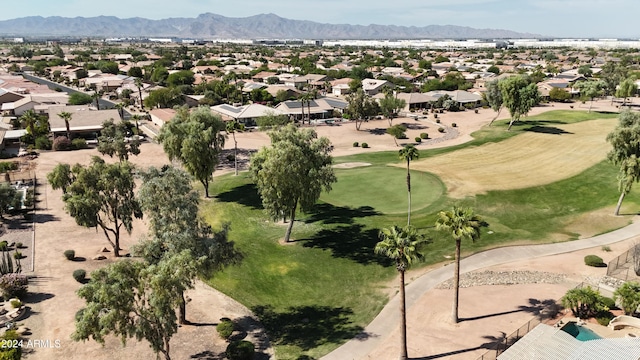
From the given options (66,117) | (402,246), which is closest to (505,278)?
(402,246)

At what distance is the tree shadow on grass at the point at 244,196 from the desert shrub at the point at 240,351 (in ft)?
97.4

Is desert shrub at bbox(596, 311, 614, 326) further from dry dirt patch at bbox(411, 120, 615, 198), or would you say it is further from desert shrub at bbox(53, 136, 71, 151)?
desert shrub at bbox(53, 136, 71, 151)

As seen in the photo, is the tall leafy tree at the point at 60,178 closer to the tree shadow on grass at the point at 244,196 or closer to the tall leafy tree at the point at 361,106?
the tree shadow on grass at the point at 244,196

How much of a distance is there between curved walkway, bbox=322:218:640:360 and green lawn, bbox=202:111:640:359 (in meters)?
0.99

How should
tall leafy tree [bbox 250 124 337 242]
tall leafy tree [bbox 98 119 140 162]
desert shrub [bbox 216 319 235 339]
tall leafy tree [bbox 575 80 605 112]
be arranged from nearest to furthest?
desert shrub [bbox 216 319 235 339]
tall leafy tree [bbox 250 124 337 242]
tall leafy tree [bbox 98 119 140 162]
tall leafy tree [bbox 575 80 605 112]

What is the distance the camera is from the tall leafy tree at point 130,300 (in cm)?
2384

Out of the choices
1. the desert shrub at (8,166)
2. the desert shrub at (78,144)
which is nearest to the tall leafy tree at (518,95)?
the desert shrub at (78,144)

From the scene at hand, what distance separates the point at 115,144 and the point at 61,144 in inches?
866

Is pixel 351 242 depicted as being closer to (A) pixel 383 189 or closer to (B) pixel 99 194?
(A) pixel 383 189

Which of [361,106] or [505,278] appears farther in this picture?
[361,106]

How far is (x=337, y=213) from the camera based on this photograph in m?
57.2

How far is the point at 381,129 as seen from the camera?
113250 millimetres

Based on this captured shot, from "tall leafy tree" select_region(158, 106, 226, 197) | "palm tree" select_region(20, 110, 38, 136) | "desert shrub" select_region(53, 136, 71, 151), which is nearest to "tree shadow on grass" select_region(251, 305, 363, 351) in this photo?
"tall leafy tree" select_region(158, 106, 226, 197)

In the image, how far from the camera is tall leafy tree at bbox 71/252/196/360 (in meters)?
23.8
